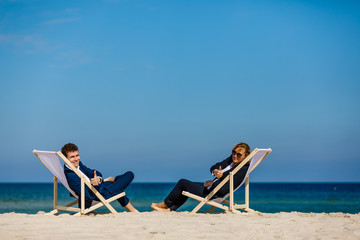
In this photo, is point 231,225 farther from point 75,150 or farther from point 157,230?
point 75,150

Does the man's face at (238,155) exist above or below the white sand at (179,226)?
above

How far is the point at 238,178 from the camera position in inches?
255

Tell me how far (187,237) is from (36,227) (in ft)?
5.58

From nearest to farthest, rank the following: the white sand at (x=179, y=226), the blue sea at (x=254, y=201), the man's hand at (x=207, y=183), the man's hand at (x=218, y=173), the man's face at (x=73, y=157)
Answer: the white sand at (x=179, y=226)
the man's face at (x=73, y=157)
the man's hand at (x=218, y=173)
the man's hand at (x=207, y=183)
the blue sea at (x=254, y=201)

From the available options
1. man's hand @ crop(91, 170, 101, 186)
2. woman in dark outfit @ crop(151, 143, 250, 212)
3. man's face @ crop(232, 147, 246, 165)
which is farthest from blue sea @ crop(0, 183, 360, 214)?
man's face @ crop(232, 147, 246, 165)

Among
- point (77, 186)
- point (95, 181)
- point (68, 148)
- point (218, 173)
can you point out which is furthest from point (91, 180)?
point (218, 173)

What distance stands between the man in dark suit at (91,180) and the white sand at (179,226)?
0.42 meters

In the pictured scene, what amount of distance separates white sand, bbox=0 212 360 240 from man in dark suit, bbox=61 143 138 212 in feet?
1.39

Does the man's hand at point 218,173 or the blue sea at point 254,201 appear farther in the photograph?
the blue sea at point 254,201

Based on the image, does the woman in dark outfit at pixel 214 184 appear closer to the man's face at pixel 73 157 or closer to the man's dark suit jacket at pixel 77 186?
the man's dark suit jacket at pixel 77 186

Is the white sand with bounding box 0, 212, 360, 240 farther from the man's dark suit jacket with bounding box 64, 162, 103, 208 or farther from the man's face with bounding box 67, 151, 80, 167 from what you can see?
the man's face with bounding box 67, 151, 80, 167

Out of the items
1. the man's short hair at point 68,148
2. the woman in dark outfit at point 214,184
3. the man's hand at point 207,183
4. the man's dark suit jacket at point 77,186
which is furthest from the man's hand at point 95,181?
the man's hand at point 207,183

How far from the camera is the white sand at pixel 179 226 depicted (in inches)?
181

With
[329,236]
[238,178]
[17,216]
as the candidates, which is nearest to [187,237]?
[329,236]
